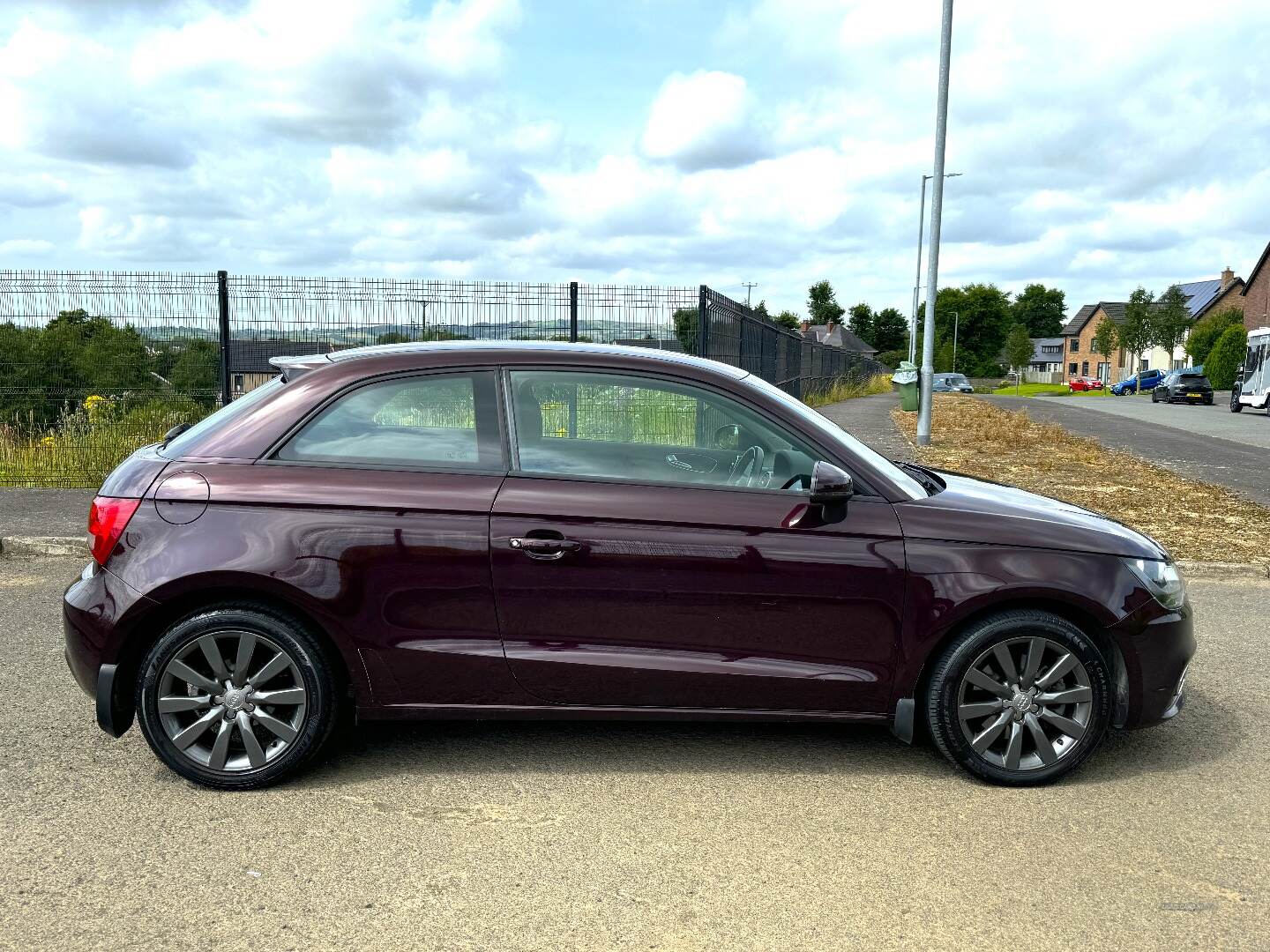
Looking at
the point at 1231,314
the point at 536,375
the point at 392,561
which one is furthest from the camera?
the point at 1231,314

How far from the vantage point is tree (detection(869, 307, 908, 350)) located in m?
154

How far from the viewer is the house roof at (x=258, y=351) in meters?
11.6

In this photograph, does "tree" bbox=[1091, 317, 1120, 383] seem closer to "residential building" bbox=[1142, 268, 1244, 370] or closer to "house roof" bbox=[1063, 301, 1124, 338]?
"residential building" bbox=[1142, 268, 1244, 370]

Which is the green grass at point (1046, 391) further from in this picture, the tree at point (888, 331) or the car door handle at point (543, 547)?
the car door handle at point (543, 547)

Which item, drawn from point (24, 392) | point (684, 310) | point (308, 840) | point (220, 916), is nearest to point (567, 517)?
point (308, 840)

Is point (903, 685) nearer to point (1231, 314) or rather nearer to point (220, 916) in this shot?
point (220, 916)

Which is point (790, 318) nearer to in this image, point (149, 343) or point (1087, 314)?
point (1087, 314)

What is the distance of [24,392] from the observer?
11.8 metres

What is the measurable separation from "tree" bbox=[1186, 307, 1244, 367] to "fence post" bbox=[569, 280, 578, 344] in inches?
2784

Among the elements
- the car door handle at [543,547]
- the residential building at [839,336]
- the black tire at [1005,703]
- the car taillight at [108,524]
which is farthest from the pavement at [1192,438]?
Answer: the residential building at [839,336]

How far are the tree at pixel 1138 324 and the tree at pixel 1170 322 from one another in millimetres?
516

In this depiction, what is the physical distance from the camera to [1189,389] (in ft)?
164

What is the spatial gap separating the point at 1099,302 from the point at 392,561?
478 feet

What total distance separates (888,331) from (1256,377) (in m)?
117
